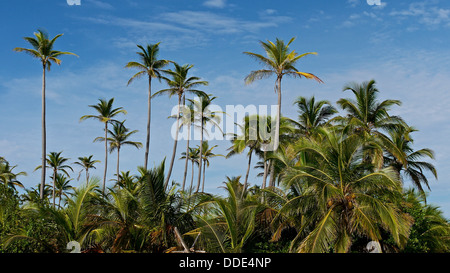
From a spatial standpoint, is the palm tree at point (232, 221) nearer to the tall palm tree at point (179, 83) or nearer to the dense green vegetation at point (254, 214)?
the dense green vegetation at point (254, 214)

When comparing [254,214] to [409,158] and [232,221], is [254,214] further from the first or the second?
[409,158]

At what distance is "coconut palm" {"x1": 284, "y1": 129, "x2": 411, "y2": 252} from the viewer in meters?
15.6

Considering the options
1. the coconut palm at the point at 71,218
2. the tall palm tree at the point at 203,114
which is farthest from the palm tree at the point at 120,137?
the coconut palm at the point at 71,218

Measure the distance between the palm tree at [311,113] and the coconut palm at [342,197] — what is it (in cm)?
1578

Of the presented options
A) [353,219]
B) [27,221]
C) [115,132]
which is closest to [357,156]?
[353,219]

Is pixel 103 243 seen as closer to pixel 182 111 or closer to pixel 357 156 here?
pixel 357 156

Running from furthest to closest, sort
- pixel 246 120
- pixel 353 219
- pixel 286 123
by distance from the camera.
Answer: pixel 246 120
pixel 286 123
pixel 353 219

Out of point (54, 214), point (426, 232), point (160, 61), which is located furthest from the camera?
point (160, 61)

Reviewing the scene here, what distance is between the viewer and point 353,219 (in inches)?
634

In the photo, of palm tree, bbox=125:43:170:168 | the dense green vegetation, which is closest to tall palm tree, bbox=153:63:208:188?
palm tree, bbox=125:43:170:168

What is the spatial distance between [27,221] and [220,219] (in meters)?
8.79

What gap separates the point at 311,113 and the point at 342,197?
58.5ft

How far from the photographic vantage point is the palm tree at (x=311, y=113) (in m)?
33.5

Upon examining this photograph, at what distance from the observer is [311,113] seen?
110 feet
